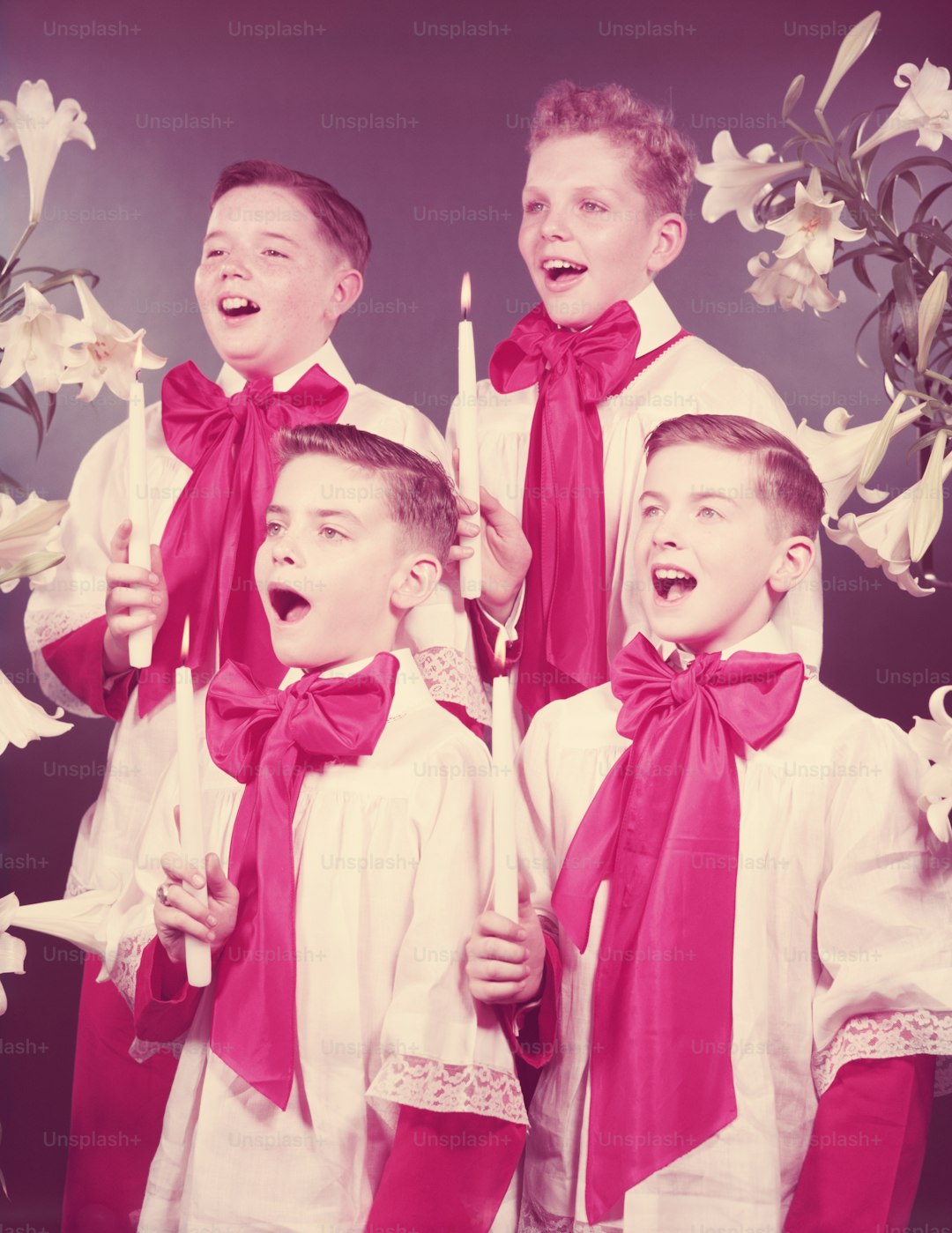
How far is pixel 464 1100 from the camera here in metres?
2.30

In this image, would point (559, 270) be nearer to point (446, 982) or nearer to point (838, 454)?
point (838, 454)

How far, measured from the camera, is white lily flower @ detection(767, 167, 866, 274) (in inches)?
98.2

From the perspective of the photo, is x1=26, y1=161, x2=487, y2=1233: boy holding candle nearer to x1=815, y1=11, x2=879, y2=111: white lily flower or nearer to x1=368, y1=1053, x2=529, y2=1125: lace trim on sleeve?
x1=368, y1=1053, x2=529, y2=1125: lace trim on sleeve

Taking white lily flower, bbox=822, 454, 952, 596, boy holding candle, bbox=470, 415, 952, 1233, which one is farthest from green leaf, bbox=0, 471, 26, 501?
white lily flower, bbox=822, 454, 952, 596

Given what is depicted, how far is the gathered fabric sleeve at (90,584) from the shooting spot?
2803mm

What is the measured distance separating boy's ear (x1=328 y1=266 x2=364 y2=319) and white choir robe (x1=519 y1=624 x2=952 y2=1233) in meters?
0.96

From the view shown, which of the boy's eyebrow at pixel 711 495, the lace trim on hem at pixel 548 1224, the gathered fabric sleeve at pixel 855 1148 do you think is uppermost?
the boy's eyebrow at pixel 711 495

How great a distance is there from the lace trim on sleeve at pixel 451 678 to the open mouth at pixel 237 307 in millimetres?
674

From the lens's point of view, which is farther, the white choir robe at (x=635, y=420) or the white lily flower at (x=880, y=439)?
the white choir robe at (x=635, y=420)

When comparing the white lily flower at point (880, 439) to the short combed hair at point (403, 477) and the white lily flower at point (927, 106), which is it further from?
the short combed hair at point (403, 477)

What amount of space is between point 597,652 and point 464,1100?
0.75 m

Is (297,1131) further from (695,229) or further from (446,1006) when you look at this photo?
(695,229)

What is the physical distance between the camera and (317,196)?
112 inches

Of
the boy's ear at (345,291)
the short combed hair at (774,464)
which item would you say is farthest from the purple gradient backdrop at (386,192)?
the short combed hair at (774,464)
